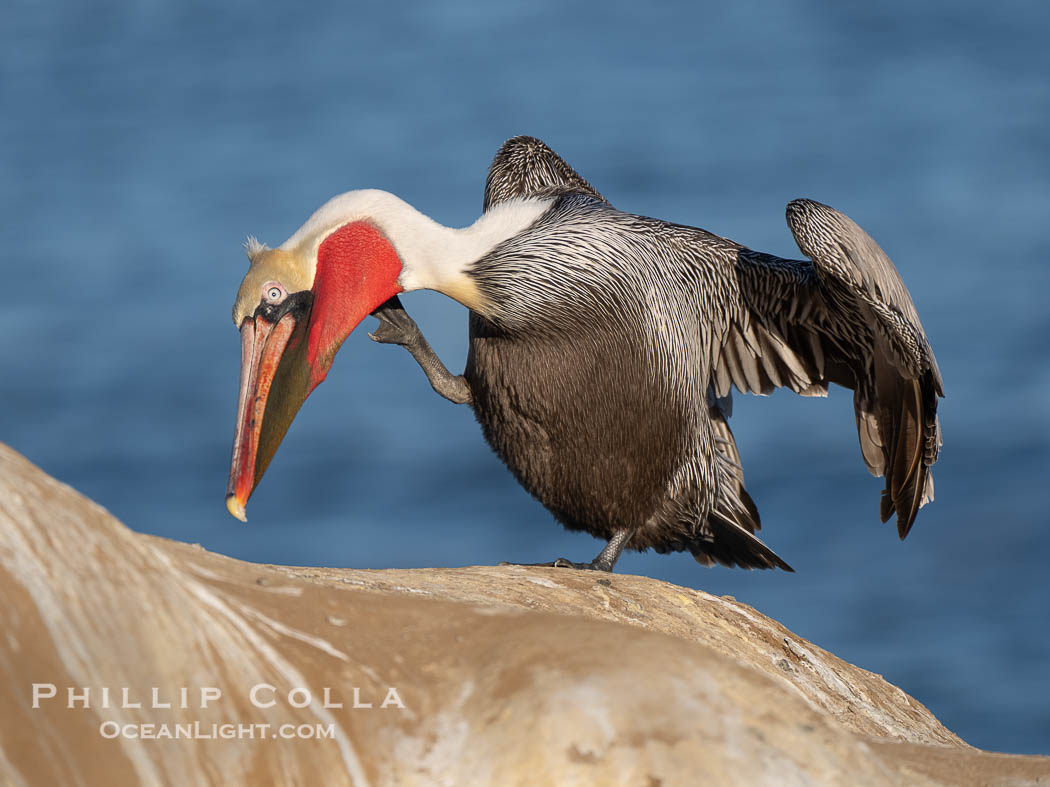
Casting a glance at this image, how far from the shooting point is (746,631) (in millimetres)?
5852

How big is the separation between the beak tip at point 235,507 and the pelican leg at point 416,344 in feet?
6.13

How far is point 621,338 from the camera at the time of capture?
613cm

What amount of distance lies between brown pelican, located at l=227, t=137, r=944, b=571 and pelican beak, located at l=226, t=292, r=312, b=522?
1cm

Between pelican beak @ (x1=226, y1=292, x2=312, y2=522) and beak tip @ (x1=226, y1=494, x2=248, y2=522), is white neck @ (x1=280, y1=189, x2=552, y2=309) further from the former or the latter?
beak tip @ (x1=226, y1=494, x2=248, y2=522)

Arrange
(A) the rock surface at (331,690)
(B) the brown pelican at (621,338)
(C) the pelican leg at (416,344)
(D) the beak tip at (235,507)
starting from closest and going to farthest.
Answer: (A) the rock surface at (331,690)
(D) the beak tip at (235,507)
(B) the brown pelican at (621,338)
(C) the pelican leg at (416,344)

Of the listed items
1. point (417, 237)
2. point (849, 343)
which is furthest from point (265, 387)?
point (849, 343)

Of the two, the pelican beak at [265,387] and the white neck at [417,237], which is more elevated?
the white neck at [417,237]

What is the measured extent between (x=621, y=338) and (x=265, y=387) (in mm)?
1841

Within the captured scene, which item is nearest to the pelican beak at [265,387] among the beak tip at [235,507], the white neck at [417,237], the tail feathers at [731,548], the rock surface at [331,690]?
the beak tip at [235,507]

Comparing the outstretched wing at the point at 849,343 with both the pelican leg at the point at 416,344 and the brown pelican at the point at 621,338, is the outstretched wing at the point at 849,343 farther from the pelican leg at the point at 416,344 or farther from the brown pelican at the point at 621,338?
the pelican leg at the point at 416,344

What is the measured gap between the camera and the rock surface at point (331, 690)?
2.38 m

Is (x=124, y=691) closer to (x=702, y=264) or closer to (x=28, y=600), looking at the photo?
(x=28, y=600)

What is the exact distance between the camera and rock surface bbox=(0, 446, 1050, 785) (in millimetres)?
2383

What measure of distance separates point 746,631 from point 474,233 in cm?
223
